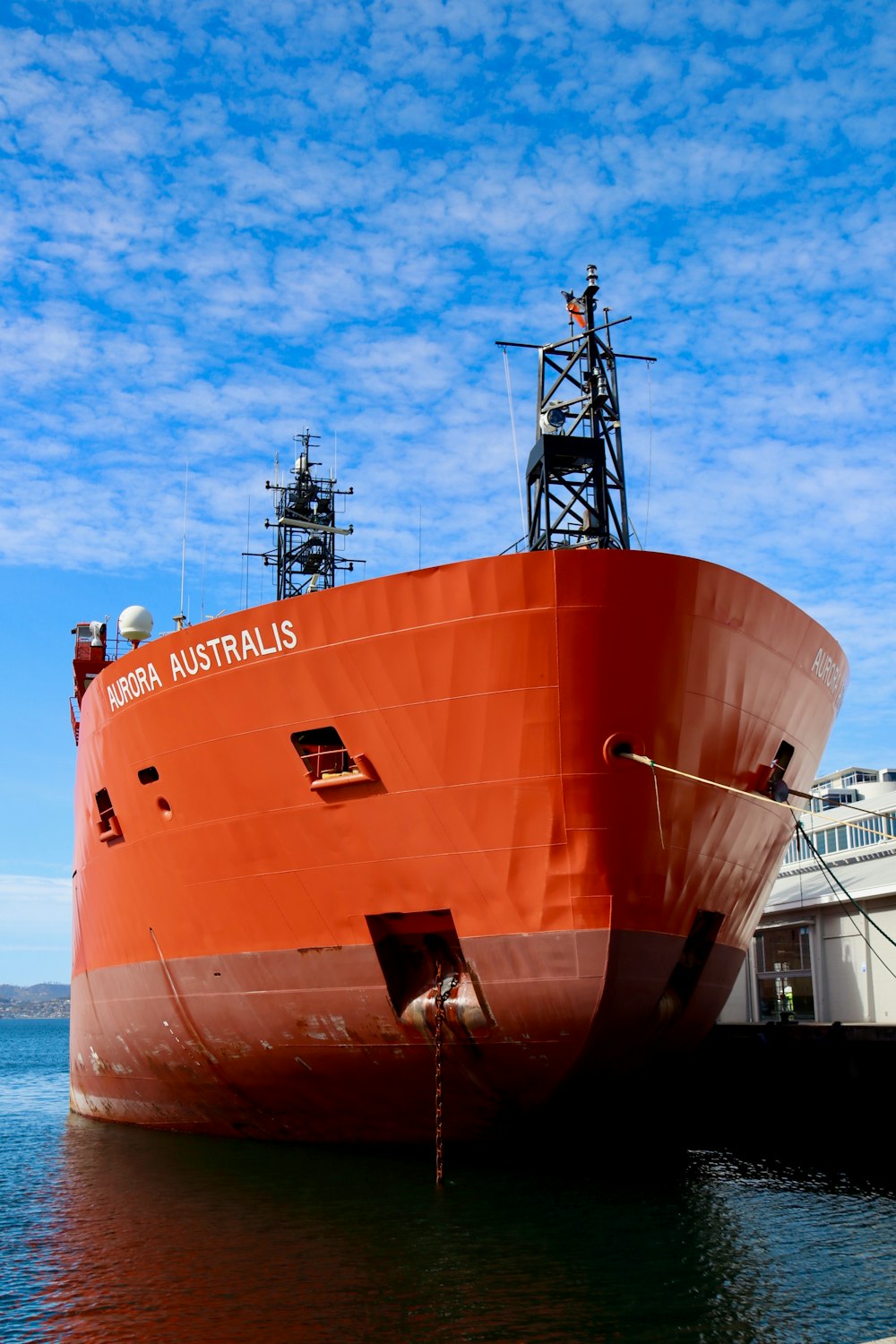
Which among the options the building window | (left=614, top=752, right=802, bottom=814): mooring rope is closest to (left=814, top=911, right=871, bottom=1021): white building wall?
the building window

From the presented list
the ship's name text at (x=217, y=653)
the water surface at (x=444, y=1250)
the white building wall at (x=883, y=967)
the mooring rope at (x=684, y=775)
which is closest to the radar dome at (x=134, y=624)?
the ship's name text at (x=217, y=653)

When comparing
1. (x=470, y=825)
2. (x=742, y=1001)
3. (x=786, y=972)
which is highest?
(x=470, y=825)

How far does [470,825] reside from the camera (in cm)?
1093

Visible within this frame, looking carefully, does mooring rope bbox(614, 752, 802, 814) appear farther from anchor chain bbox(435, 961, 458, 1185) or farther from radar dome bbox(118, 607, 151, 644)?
radar dome bbox(118, 607, 151, 644)

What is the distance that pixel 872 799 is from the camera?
26750 millimetres

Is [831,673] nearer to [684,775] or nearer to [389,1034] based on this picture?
[684,775]

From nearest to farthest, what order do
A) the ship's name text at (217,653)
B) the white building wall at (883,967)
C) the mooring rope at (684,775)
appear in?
1. the mooring rope at (684,775)
2. the ship's name text at (217,653)
3. the white building wall at (883,967)

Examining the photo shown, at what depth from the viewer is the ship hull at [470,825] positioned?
1070 cm

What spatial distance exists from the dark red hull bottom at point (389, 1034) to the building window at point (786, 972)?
25.1ft

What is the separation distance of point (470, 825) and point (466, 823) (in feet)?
0.17

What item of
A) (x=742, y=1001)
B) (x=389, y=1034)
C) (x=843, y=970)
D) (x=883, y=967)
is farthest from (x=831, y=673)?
(x=742, y=1001)

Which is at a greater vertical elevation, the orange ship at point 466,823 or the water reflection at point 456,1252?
the orange ship at point 466,823

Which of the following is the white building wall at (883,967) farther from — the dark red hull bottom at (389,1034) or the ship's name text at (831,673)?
the dark red hull bottom at (389,1034)

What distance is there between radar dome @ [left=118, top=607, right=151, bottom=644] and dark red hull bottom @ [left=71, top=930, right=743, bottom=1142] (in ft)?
20.4
